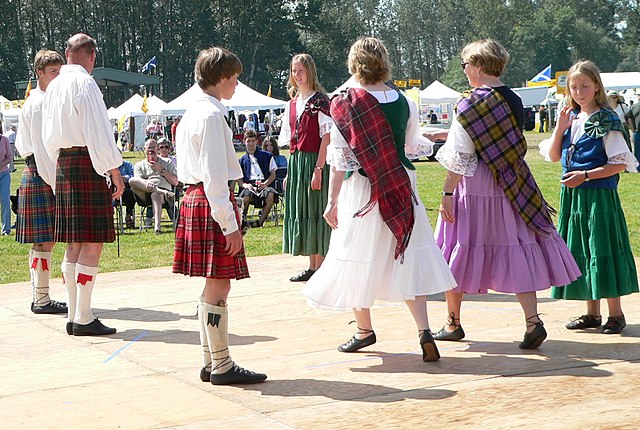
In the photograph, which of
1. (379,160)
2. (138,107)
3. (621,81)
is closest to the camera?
(379,160)

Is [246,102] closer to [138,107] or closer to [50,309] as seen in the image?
[138,107]

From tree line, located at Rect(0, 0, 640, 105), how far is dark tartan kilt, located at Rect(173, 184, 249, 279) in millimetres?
69145

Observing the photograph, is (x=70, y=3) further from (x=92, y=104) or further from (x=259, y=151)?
(x=92, y=104)

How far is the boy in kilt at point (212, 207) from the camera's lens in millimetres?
4867

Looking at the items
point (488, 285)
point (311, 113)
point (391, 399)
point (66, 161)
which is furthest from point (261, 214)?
point (391, 399)

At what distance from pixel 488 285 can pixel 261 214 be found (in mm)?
9166

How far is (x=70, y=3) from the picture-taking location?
284 ft

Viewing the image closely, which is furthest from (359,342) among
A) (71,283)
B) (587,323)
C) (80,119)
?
(80,119)

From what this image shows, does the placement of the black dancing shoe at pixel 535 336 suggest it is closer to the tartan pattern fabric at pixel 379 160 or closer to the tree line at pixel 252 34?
the tartan pattern fabric at pixel 379 160

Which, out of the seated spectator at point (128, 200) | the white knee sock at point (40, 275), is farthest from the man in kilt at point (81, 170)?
the seated spectator at point (128, 200)

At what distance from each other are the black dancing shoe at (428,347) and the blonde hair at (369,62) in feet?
4.73

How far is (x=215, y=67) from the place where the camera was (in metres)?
5.05

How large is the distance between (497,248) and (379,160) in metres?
0.89

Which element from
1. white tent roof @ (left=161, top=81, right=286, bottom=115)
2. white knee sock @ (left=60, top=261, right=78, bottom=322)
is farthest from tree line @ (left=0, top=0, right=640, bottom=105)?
white knee sock @ (left=60, top=261, right=78, bottom=322)
